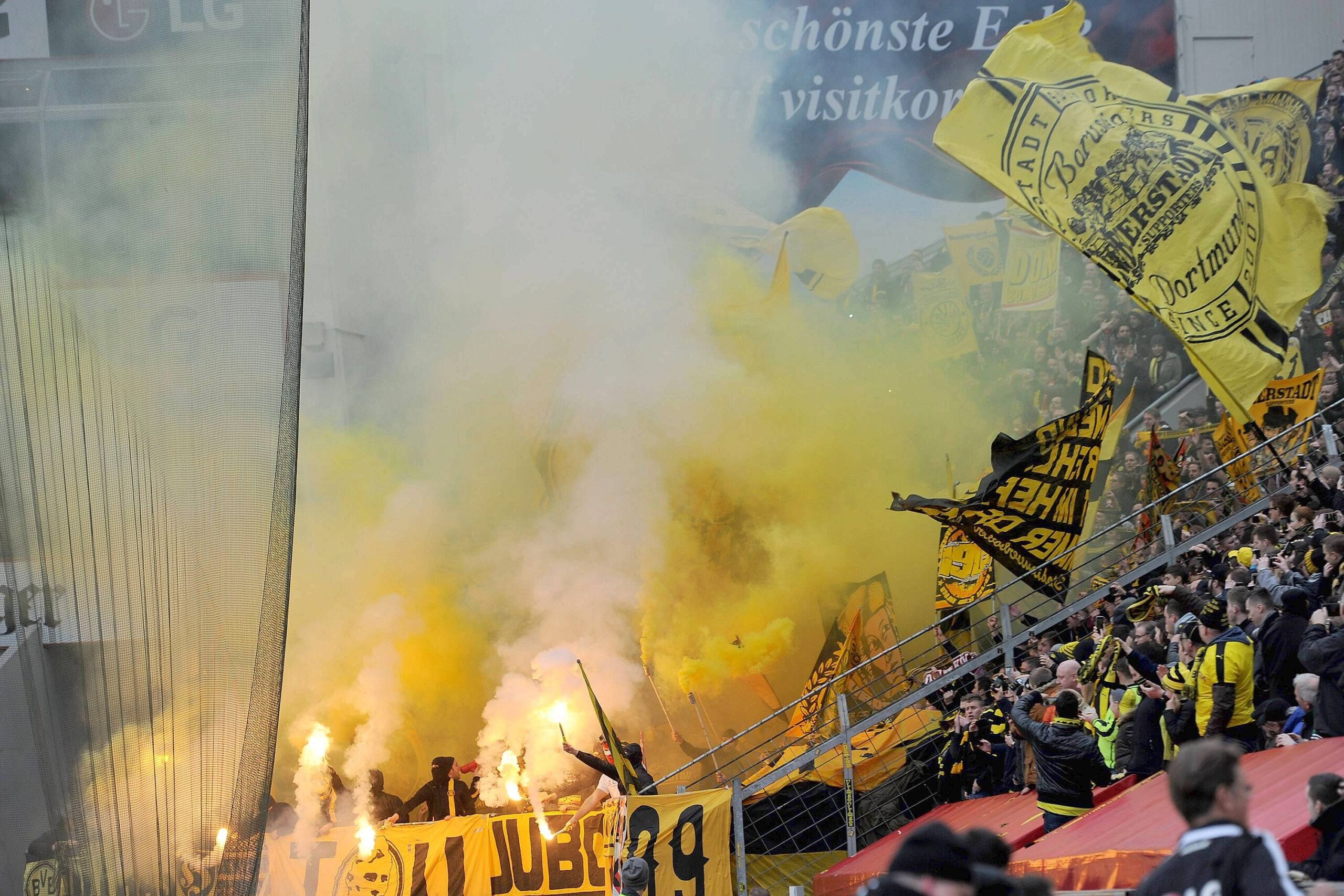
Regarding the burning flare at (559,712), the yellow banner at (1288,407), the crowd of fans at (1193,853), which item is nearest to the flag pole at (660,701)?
the burning flare at (559,712)

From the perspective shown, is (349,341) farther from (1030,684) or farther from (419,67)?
(1030,684)

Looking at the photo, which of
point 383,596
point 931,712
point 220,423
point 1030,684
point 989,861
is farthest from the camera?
point 383,596

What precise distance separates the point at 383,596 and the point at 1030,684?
10015 mm

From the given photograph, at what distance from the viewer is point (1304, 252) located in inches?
299

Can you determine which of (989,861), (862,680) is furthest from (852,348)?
(989,861)

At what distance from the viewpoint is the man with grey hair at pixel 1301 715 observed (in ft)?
16.0

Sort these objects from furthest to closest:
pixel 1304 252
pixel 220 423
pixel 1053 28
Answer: pixel 1053 28, pixel 1304 252, pixel 220 423

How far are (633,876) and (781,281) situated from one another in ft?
37.2

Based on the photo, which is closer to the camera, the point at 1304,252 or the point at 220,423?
the point at 220,423

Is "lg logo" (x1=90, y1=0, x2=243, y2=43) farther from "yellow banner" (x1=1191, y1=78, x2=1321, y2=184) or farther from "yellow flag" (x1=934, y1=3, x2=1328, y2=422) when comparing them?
"yellow banner" (x1=1191, y1=78, x2=1321, y2=184)

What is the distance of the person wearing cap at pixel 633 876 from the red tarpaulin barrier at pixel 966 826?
1.03 m

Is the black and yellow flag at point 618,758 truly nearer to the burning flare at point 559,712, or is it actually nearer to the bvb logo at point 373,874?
the bvb logo at point 373,874

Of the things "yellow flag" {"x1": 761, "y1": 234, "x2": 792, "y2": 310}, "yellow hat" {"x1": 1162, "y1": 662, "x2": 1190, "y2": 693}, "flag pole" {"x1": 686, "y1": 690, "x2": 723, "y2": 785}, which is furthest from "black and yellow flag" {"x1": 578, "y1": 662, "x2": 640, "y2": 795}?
"yellow flag" {"x1": 761, "y1": 234, "x2": 792, "y2": 310}

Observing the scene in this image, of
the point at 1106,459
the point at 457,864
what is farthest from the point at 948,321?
the point at 457,864
